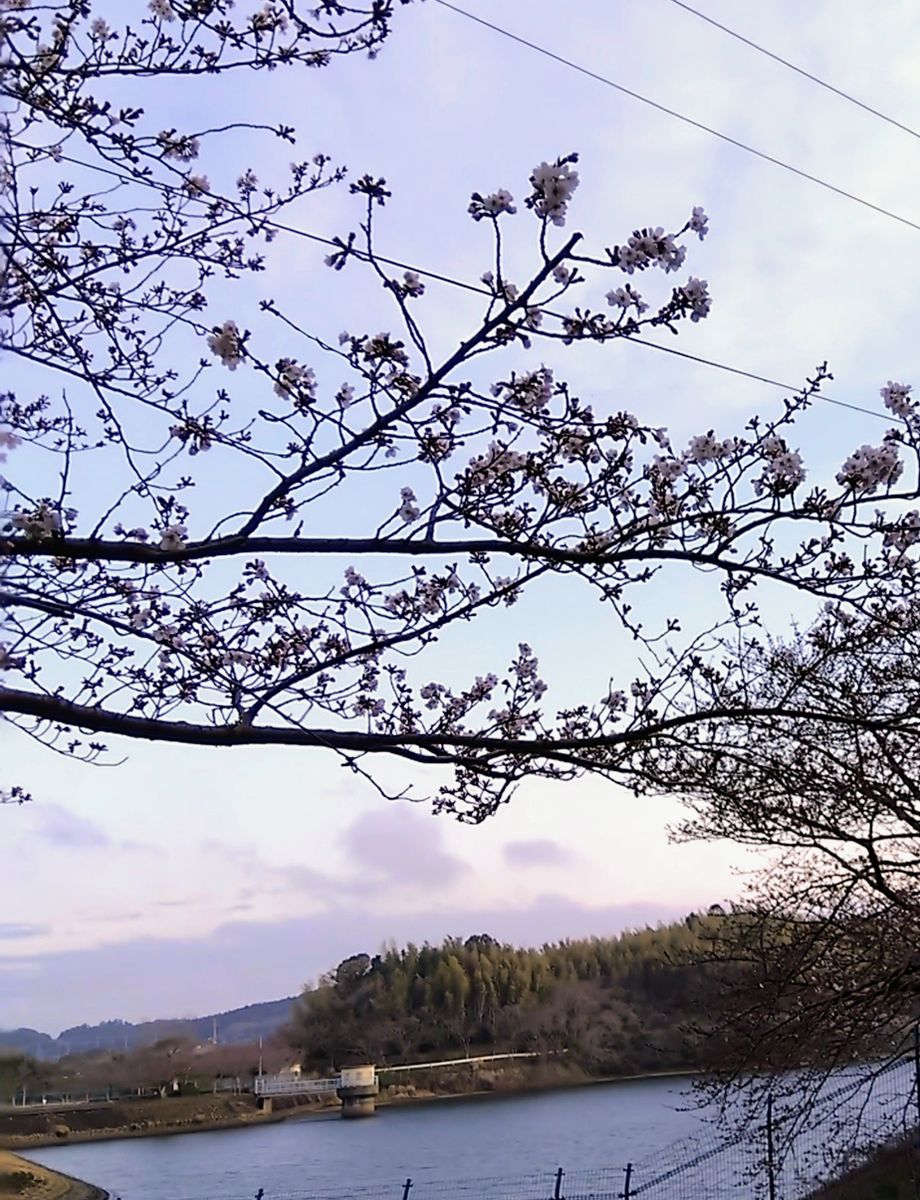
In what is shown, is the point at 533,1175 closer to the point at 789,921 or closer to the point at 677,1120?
the point at 677,1120

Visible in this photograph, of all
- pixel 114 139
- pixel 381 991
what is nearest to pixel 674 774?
pixel 114 139

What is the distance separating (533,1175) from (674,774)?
26.9 ft

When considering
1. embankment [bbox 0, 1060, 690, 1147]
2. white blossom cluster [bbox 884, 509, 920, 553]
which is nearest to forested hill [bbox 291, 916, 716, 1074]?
embankment [bbox 0, 1060, 690, 1147]

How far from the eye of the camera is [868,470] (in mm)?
2990

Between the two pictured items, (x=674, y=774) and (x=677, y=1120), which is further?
(x=677, y=1120)

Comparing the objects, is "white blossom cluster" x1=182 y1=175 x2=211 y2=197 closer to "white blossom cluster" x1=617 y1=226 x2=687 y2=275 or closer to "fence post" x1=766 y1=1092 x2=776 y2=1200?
"white blossom cluster" x1=617 y1=226 x2=687 y2=275

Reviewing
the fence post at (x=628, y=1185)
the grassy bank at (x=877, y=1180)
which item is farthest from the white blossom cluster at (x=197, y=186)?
the fence post at (x=628, y=1185)

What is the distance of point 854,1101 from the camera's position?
7.07m

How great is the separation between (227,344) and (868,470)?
152 cm

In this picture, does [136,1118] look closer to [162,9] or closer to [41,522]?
[41,522]

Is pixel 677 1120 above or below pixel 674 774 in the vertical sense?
below

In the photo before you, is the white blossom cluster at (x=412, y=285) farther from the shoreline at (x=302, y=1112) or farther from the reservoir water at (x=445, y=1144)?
the reservoir water at (x=445, y=1144)

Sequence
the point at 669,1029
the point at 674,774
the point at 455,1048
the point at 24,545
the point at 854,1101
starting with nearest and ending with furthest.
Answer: the point at 24,545 < the point at 674,774 < the point at 854,1101 < the point at 669,1029 < the point at 455,1048

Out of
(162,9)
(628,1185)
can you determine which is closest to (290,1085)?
(628,1185)
